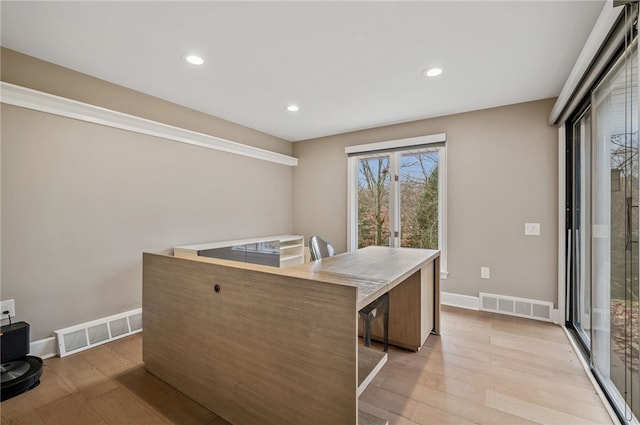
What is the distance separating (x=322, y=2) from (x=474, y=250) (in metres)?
3.05

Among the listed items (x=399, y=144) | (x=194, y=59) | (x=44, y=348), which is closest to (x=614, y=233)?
(x=399, y=144)

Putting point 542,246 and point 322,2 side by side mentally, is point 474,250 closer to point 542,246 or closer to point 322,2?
point 542,246

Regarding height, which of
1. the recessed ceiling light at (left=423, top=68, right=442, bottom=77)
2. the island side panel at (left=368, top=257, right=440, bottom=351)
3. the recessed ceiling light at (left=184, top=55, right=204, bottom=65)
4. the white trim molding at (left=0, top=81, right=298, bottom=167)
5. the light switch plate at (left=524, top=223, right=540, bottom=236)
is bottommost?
the island side panel at (left=368, top=257, right=440, bottom=351)

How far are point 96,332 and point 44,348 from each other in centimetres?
33

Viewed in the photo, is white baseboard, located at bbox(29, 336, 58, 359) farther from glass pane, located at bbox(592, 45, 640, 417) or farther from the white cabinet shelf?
glass pane, located at bbox(592, 45, 640, 417)

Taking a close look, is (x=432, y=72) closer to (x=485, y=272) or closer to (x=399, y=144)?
(x=399, y=144)

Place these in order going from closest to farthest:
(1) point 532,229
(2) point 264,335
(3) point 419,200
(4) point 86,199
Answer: (2) point 264,335, (4) point 86,199, (1) point 532,229, (3) point 419,200

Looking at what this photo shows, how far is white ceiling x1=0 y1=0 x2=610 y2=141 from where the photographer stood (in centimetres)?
170

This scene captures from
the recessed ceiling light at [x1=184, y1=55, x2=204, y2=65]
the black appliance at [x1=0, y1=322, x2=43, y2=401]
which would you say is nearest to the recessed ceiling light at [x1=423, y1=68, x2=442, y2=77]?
the recessed ceiling light at [x1=184, y1=55, x2=204, y2=65]

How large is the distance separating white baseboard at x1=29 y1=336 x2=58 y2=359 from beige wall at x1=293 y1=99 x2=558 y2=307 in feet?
13.1

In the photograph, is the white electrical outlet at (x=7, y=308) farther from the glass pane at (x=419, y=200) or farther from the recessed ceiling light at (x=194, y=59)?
the glass pane at (x=419, y=200)

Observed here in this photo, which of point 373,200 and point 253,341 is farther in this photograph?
point 373,200

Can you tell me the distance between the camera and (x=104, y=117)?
2.55 metres

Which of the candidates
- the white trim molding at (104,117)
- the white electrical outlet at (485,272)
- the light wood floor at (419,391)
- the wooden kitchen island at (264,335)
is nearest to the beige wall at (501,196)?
the white electrical outlet at (485,272)
